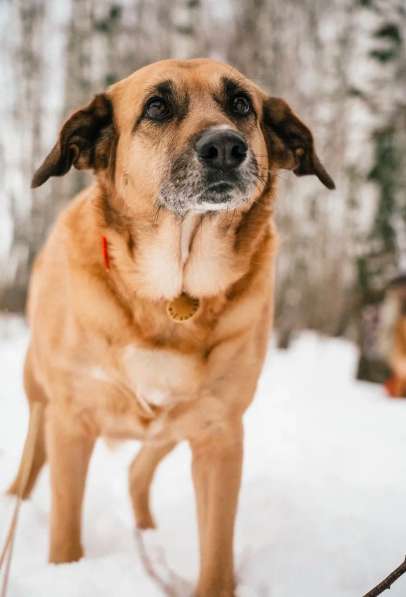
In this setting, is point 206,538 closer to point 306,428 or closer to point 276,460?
point 276,460

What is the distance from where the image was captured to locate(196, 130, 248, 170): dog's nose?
210 cm

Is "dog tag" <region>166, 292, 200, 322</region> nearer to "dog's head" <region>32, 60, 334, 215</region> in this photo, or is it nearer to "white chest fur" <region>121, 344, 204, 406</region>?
"white chest fur" <region>121, 344, 204, 406</region>

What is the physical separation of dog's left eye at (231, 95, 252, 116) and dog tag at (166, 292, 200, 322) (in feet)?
2.68

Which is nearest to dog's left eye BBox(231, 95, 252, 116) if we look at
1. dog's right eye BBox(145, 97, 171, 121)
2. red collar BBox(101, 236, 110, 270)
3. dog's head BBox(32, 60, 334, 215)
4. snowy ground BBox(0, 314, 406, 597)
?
dog's head BBox(32, 60, 334, 215)

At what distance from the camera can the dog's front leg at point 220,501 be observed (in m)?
2.29

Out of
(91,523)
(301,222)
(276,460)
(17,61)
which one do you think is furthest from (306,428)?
(17,61)

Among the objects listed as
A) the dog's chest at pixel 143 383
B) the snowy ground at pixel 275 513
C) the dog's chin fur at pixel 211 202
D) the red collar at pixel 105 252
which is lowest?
the snowy ground at pixel 275 513

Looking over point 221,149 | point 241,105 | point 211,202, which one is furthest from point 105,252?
point 241,105

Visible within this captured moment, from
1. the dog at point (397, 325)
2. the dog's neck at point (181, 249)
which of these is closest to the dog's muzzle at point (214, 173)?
the dog's neck at point (181, 249)

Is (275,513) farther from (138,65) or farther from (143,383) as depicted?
(138,65)

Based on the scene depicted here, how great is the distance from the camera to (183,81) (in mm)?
2488

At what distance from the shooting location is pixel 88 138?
99.7 inches

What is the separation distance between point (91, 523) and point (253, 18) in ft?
27.1

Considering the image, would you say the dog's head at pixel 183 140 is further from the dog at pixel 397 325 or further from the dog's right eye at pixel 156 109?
the dog at pixel 397 325
